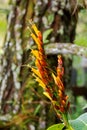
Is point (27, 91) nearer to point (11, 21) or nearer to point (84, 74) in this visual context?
point (11, 21)

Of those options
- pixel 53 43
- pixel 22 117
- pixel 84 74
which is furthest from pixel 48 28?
pixel 84 74

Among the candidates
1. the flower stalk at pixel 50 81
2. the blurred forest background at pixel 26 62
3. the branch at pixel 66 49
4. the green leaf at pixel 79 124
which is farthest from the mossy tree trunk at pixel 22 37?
the flower stalk at pixel 50 81

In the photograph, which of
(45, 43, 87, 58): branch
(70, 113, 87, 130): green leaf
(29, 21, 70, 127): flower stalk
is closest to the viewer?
(29, 21, 70, 127): flower stalk

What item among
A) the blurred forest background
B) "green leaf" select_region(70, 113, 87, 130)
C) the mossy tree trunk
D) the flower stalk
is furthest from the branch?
the flower stalk

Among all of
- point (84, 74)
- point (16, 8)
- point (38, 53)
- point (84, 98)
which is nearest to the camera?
point (38, 53)

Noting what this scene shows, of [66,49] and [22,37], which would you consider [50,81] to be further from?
[22,37]

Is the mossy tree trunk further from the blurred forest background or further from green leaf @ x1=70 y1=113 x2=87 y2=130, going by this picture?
green leaf @ x1=70 y1=113 x2=87 y2=130

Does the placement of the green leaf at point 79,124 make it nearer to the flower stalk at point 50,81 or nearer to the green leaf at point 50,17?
the flower stalk at point 50,81
